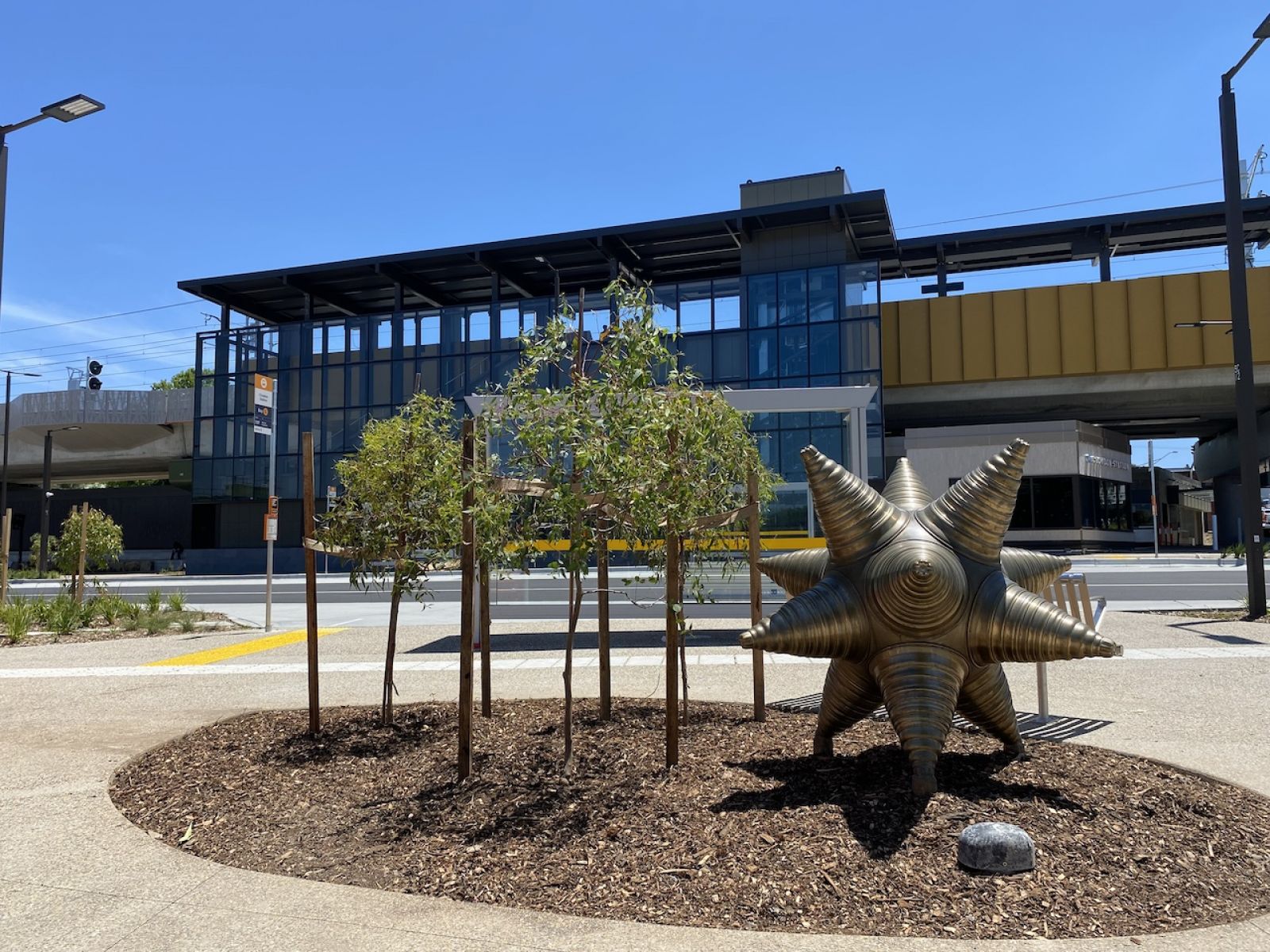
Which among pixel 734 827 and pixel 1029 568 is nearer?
pixel 734 827

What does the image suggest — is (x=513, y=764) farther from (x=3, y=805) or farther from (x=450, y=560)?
(x=3, y=805)

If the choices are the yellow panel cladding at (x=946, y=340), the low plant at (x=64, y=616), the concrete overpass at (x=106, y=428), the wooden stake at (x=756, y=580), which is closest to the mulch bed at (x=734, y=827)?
the wooden stake at (x=756, y=580)

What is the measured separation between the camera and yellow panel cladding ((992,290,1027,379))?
1561 inches

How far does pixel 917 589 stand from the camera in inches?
190

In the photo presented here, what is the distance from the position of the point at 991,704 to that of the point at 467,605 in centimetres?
304

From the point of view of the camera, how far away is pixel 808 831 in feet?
14.9

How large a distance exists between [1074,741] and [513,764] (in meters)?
3.98

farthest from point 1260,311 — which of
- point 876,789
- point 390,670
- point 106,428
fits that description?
point 106,428

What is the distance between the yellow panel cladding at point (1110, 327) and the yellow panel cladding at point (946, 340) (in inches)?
212

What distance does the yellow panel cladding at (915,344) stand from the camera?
40688 mm

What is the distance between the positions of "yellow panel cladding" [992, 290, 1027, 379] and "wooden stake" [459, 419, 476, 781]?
38.2 meters

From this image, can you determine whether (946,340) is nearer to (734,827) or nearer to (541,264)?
(541,264)

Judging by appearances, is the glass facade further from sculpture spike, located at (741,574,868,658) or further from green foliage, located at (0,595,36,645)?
sculpture spike, located at (741,574,868,658)

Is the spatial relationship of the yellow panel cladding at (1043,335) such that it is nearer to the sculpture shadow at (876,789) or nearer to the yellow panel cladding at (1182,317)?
the yellow panel cladding at (1182,317)
